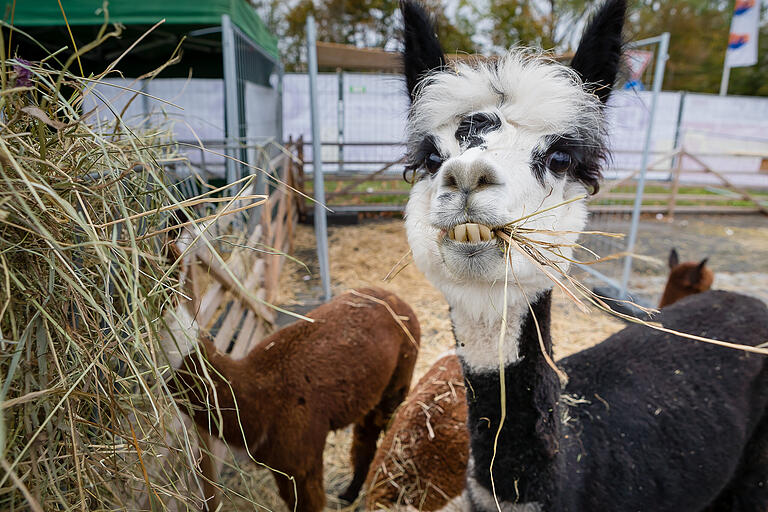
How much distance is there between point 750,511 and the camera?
1937 millimetres

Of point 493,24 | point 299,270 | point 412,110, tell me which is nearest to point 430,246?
point 412,110

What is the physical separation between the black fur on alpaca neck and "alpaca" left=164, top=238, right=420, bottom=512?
2.25 ft

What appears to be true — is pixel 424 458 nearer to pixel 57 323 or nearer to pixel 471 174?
pixel 471 174

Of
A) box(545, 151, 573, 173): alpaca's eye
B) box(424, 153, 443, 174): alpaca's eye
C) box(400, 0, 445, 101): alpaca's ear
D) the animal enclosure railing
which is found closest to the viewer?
box(545, 151, 573, 173): alpaca's eye

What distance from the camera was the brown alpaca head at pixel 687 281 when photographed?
3441 millimetres

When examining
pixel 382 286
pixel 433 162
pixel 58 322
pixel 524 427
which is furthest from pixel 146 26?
pixel 524 427

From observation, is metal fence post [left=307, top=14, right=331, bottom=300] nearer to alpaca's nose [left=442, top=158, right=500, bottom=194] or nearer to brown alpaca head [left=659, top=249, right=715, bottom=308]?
alpaca's nose [left=442, top=158, right=500, bottom=194]

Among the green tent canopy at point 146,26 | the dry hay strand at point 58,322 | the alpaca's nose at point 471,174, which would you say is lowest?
the dry hay strand at point 58,322

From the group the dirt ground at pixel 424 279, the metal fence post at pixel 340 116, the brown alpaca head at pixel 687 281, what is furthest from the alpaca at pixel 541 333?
the metal fence post at pixel 340 116

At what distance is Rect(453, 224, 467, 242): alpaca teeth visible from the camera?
1.17 meters

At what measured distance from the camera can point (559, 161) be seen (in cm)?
136

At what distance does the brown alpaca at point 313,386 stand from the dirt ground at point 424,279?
24cm

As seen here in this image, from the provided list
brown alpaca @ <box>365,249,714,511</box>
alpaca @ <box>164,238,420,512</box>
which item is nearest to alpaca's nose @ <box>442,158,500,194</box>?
alpaca @ <box>164,238,420,512</box>

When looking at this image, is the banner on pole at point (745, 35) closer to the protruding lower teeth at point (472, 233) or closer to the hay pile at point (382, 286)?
the hay pile at point (382, 286)
